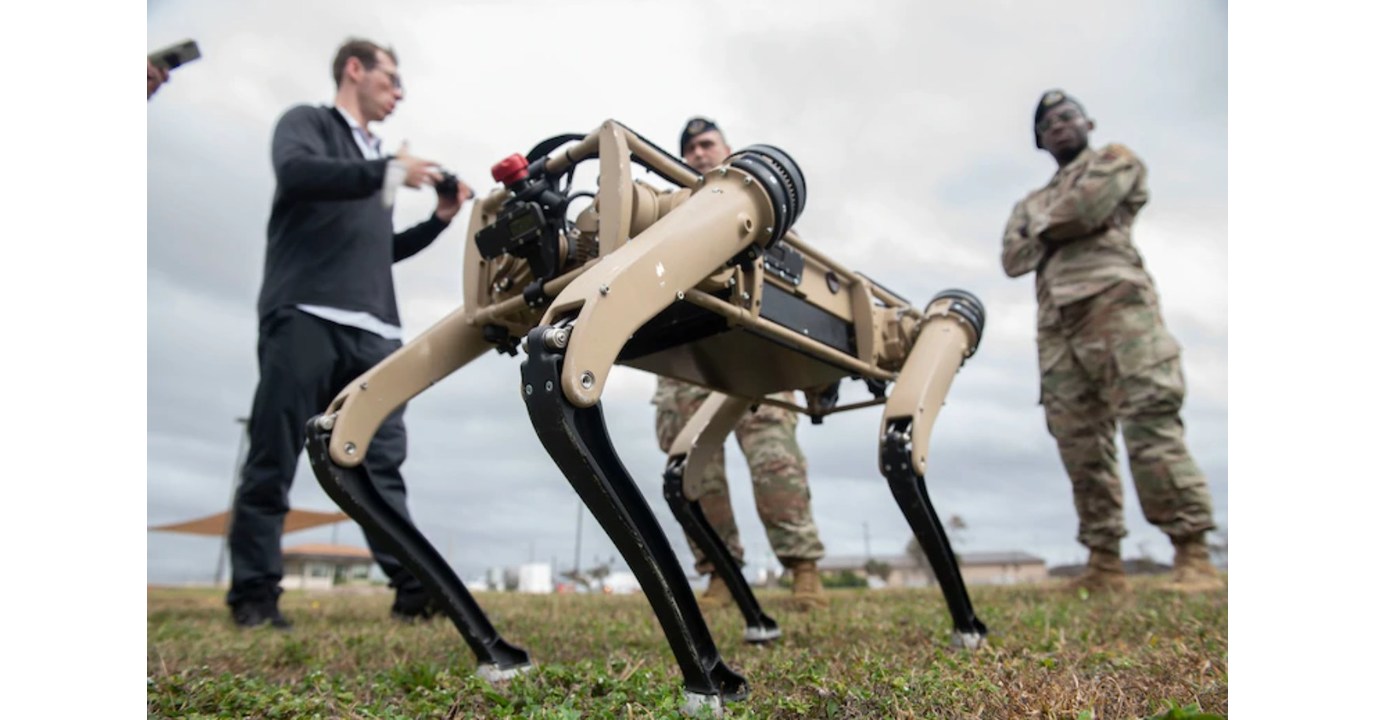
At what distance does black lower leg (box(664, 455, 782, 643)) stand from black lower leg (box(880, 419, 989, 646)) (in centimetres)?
54

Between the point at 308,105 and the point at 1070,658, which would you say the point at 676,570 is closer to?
the point at 1070,658

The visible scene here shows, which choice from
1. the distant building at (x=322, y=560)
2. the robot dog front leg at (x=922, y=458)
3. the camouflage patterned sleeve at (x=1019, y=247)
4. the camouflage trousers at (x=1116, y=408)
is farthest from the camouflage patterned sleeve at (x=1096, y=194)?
the distant building at (x=322, y=560)

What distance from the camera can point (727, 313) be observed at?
183cm

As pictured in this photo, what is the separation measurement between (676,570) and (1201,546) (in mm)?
3489

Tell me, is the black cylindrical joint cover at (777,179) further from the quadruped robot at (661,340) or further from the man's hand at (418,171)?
the man's hand at (418,171)

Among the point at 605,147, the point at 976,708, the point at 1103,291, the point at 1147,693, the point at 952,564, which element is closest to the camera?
the point at 976,708

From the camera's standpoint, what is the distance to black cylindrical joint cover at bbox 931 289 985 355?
8.31ft

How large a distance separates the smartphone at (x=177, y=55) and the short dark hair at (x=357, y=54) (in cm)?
152

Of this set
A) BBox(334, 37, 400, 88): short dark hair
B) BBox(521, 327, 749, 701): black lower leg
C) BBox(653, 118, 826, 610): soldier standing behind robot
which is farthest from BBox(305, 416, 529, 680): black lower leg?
BBox(334, 37, 400, 88): short dark hair

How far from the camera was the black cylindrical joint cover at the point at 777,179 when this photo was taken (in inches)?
69.1

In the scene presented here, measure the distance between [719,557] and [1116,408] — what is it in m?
2.61

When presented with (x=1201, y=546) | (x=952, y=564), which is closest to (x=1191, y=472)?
(x=1201, y=546)

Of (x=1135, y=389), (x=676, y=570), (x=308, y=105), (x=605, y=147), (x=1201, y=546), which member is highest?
(x=308, y=105)

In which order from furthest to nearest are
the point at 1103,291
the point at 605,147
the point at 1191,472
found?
the point at 1103,291 < the point at 1191,472 < the point at 605,147
